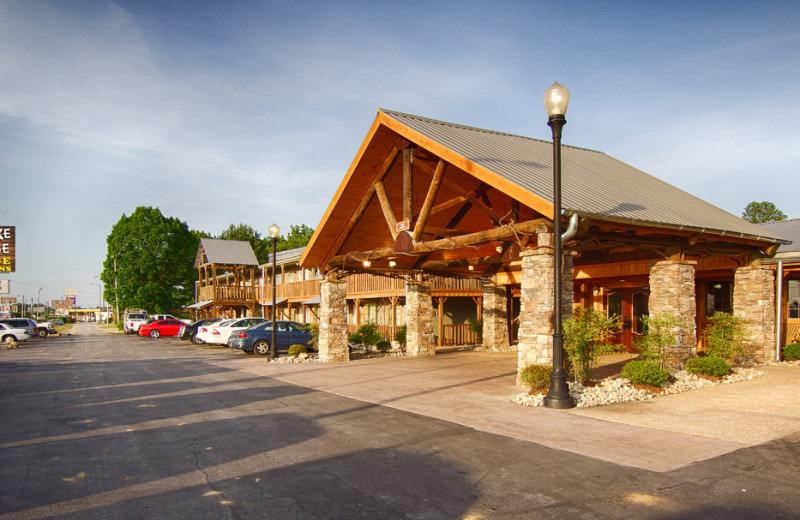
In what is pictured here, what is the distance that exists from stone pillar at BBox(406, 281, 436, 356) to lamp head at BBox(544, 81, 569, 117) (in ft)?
41.4

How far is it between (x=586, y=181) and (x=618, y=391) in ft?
19.1

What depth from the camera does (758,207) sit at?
61.9 metres

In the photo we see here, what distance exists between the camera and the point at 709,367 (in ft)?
43.0

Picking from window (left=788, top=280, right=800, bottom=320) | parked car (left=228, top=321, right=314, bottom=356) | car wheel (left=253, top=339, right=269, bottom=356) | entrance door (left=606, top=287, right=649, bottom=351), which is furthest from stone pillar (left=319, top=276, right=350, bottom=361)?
window (left=788, top=280, right=800, bottom=320)

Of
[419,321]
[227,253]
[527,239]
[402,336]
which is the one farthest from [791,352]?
[227,253]

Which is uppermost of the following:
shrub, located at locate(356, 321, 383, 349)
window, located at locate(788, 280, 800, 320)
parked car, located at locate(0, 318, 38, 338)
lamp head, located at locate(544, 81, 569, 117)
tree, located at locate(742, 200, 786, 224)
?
tree, located at locate(742, 200, 786, 224)

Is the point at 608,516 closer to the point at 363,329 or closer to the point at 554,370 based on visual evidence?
the point at 554,370

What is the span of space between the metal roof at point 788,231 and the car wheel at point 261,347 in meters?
19.4

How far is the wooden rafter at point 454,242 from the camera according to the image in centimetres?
1177

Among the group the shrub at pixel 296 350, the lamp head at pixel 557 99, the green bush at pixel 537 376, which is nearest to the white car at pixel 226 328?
the shrub at pixel 296 350

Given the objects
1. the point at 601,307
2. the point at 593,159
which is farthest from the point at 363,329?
the point at 593,159

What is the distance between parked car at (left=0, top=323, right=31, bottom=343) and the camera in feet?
118

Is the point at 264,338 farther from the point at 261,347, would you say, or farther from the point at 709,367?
the point at 709,367

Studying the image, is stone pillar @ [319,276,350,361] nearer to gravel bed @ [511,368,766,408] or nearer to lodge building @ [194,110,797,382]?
lodge building @ [194,110,797,382]
